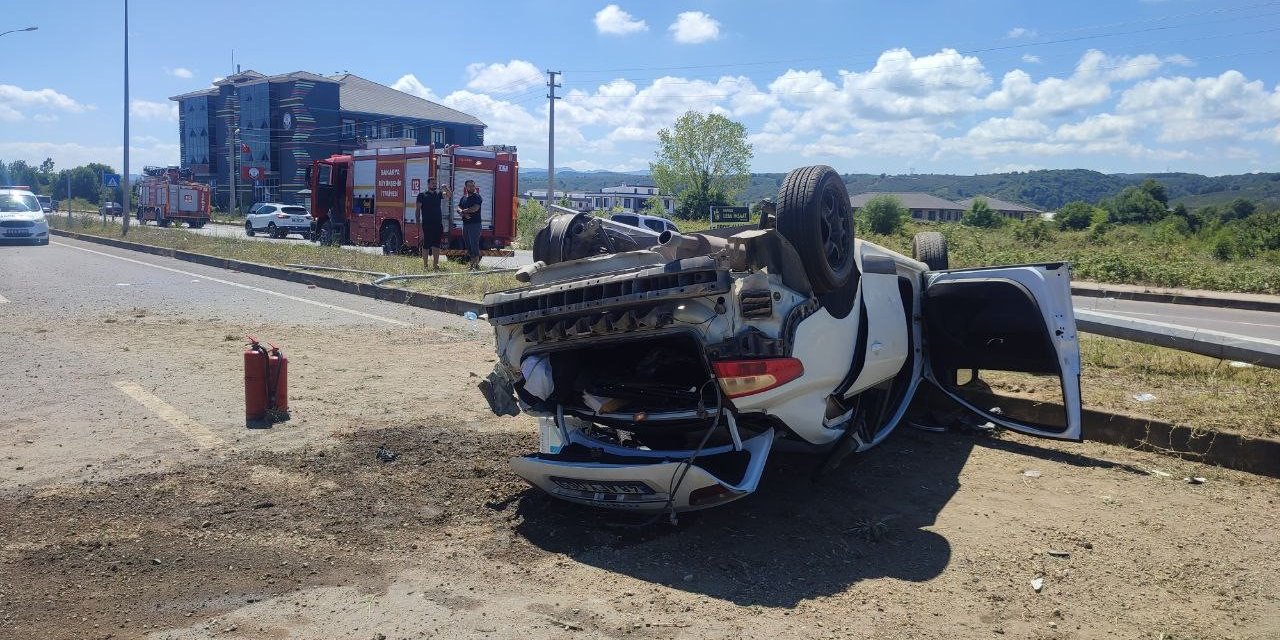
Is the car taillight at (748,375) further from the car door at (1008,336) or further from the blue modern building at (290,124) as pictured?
the blue modern building at (290,124)

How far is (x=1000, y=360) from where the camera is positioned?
6.25m

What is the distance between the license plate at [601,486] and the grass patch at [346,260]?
5442mm

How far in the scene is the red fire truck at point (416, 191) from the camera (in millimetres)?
22141

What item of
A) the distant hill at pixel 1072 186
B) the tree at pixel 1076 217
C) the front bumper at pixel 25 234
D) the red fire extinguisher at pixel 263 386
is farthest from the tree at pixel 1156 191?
the red fire extinguisher at pixel 263 386

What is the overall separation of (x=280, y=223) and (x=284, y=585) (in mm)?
39152

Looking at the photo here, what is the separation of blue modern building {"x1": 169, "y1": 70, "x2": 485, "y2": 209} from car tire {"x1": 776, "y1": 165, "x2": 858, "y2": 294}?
60498 millimetres

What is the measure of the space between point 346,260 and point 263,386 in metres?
13.7

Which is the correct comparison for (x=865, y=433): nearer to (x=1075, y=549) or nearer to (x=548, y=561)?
(x=1075, y=549)

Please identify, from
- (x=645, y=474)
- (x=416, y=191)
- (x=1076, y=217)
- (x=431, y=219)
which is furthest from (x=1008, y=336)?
(x=1076, y=217)

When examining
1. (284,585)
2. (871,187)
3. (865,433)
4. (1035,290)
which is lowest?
(284,585)

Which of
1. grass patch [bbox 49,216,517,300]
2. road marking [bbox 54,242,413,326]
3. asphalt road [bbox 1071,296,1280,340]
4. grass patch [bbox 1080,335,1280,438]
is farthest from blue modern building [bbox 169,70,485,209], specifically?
grass patch [bbox 1080,335,1280,438]

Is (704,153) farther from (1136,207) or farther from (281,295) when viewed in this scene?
(281,295)

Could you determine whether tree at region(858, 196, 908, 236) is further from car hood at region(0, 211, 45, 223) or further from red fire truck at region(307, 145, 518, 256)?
car hood at region(0, 211, 45, 223)

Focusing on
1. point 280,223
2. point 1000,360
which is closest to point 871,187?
point 280,223
